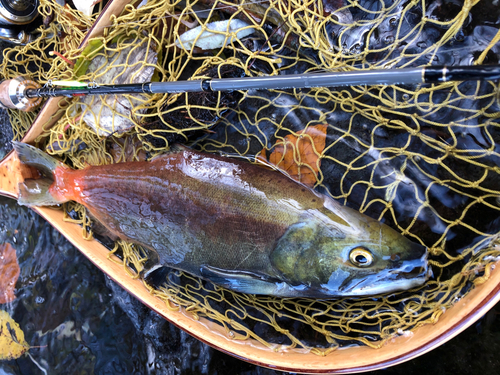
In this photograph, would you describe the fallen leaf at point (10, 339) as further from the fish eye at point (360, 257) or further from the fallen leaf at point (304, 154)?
the fish eye at point (360, 257)

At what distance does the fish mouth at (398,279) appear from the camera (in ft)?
7.09

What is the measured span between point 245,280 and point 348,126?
1.46 meters

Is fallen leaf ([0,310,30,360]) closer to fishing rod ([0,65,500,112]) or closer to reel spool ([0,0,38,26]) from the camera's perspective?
fishing rod ([0,65,500,112])

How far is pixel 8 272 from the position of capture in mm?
3787

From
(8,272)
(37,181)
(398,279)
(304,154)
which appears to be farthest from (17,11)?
(398,279)

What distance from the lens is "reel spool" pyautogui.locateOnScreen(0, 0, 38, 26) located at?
3232mm

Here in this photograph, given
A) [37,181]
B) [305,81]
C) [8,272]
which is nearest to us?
[305,81]

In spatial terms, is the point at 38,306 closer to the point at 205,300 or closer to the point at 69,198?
the point at 69,198

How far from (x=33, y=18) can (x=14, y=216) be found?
214 centimetres

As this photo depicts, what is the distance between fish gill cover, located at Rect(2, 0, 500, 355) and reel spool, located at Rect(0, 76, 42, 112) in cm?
36

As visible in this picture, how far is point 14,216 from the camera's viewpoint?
379 centimetres

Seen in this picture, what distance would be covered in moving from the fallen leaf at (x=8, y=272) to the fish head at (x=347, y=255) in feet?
10.5

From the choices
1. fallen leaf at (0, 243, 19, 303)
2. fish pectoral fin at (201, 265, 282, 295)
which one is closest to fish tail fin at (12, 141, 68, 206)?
fallen leaf at (0, 243, 19, 303)

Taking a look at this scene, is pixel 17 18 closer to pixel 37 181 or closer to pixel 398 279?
pixel 37 181
